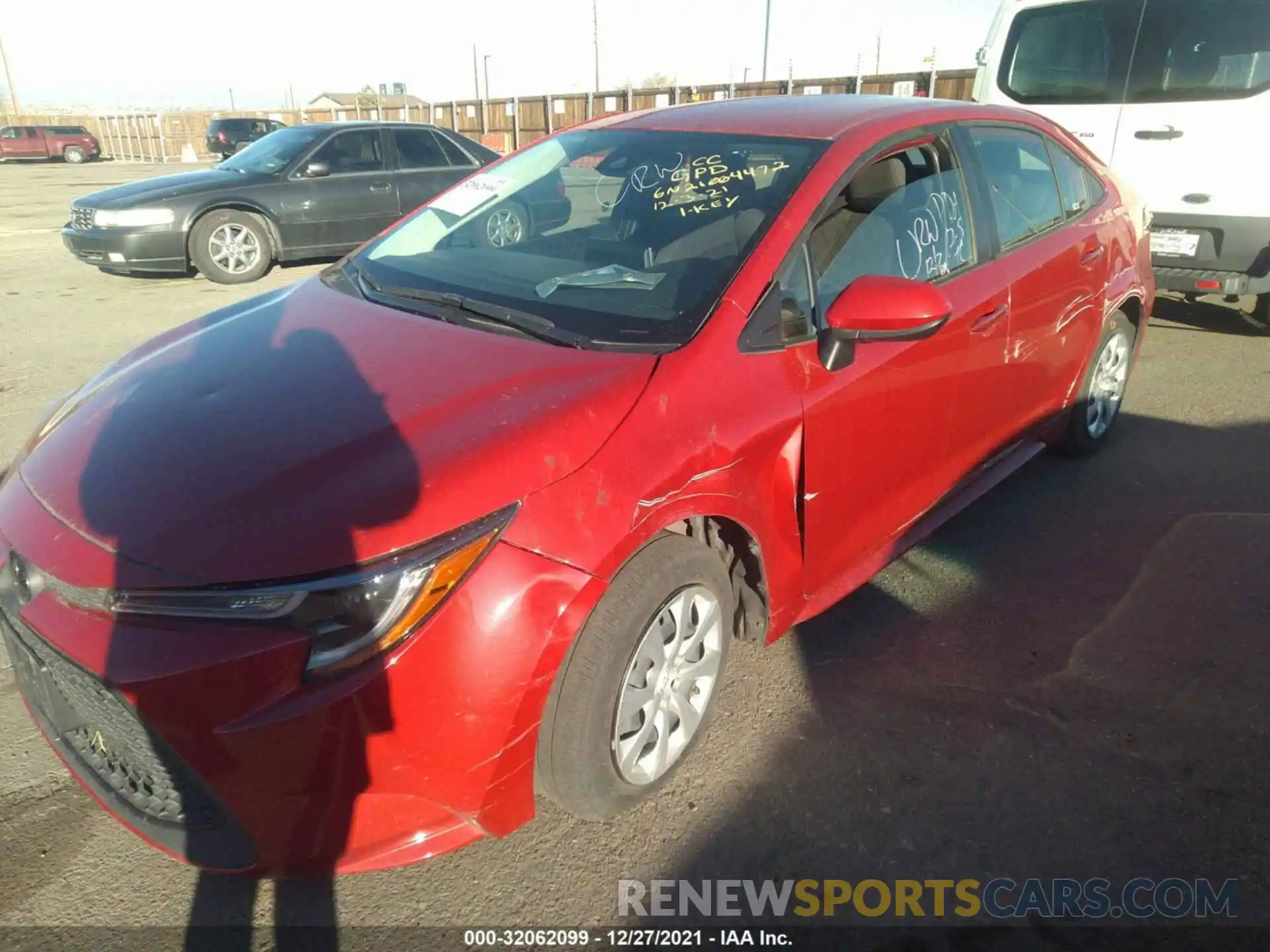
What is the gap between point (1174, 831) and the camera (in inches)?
87.9

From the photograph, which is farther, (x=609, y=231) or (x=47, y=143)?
(x=47, y=143)

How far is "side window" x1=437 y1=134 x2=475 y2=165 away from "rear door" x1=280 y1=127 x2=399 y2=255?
28.1 inches

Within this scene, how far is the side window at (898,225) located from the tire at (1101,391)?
1389 mm

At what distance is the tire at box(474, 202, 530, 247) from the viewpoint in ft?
9.71

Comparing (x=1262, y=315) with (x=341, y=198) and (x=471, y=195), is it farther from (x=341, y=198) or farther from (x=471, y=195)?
(x=341, y=198)

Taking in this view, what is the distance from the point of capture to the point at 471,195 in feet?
10.9

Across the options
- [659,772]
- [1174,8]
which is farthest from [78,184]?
[659,772]

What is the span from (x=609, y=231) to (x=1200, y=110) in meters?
5.00

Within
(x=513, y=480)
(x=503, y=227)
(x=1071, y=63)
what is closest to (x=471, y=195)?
(x=503, y=227)

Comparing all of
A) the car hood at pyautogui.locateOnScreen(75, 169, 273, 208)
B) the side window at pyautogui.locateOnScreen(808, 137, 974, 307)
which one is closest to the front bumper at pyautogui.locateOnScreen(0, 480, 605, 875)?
the side window at pyautogui.locateOnScreen(808, 137, 974, 307)

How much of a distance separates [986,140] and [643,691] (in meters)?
2.53

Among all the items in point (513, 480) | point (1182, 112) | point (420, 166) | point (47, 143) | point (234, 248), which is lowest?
point (47, 143)

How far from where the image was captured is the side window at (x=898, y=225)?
104 inches

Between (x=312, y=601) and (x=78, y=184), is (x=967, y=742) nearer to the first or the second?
(x=312, y=601)
